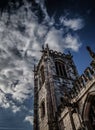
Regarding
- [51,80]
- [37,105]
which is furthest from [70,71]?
[37,105]

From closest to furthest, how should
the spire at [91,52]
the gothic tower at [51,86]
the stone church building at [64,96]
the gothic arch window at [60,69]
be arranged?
the spire at [91,52], the stone church building at [64,96], the gothic tower at [51,86], the gothic arch window at [60,69]

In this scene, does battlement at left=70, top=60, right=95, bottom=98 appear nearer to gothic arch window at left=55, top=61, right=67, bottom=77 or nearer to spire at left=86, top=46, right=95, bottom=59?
spire at left=86, top=46, right=95, bottom=59

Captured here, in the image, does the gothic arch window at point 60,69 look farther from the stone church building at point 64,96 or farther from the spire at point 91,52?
the spire at point 91,52

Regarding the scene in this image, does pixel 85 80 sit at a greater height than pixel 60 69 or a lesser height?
lesser

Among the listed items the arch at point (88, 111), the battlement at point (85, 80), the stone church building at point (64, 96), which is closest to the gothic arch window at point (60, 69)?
the stone church building at point (64, 96)

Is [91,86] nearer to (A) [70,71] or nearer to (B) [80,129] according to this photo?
(B) [80,129]

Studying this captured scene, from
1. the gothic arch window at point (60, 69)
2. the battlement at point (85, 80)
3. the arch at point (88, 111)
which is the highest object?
the gothic arch window at point (60, 69)

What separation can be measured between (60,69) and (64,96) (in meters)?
10.1

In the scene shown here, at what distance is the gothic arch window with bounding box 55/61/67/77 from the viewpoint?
74.6ft

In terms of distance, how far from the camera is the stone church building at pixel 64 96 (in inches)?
454

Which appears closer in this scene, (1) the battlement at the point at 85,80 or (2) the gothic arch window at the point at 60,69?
(1) the battlement at the point at 85,80

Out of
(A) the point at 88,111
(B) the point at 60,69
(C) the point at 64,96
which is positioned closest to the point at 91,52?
(A) the point at 88,111

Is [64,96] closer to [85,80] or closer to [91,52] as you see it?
[85,80]

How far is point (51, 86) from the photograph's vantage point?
19062 mm
